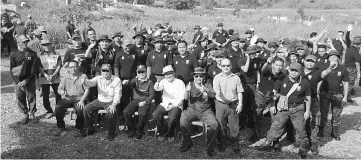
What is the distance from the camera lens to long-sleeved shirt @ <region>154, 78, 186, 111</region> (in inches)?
247

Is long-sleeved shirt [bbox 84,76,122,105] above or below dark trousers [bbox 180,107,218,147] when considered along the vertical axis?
above

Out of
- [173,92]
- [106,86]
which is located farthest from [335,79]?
[106,86]

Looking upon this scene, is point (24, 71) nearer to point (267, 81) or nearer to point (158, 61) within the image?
point (158, 61)

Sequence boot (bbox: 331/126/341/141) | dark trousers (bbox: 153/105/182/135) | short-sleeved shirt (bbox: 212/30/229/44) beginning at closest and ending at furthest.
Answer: dark trousers (bbox: 153/105/182/135)
boot (bbox: 331/126/341/141)
short-sleeved shirt (bbox: 212/30/229/44)

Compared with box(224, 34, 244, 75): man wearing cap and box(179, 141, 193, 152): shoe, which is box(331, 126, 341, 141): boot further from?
box(179, 141, 193, 152): shoe

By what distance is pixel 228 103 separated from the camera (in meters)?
5.91

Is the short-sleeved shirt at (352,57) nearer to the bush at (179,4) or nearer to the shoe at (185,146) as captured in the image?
the shoe at (185,146)

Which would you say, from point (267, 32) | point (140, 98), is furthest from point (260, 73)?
point (267, 32)

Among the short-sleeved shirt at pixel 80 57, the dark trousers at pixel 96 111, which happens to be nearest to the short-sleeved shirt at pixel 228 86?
the dark trousers at pixel 96 111

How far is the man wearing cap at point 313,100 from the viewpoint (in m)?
5.98

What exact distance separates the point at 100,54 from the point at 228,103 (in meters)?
3.07

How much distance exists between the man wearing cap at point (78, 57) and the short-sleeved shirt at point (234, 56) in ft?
10.3

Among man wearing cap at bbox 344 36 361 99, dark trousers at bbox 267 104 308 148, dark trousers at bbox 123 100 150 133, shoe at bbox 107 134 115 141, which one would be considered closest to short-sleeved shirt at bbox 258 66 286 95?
dark trousers at bbox 267 104 308 148

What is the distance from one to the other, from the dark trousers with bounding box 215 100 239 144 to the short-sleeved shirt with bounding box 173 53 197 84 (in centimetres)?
125
